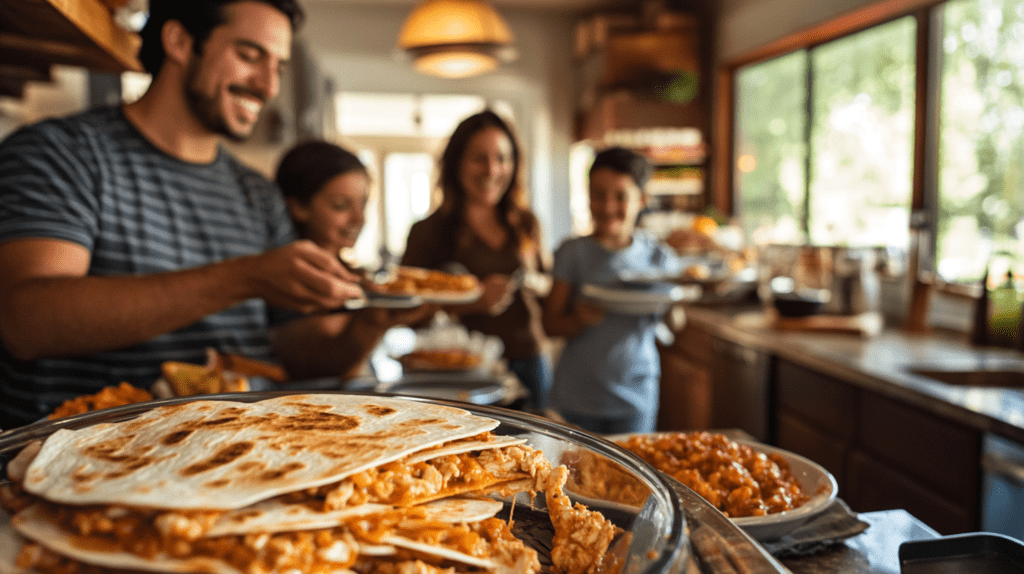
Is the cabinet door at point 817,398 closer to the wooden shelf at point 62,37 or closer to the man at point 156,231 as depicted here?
the man at point 156,231

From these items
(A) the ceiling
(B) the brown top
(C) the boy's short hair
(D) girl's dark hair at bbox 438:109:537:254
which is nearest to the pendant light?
(D) girl's dark hair at bbox 438:109:537:254

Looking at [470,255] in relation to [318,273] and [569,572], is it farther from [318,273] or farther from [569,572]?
[569,572]

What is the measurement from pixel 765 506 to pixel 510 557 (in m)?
0.36

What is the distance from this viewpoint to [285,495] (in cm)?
46

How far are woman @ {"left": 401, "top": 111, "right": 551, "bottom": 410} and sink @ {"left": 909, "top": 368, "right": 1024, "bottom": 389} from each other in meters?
1.37

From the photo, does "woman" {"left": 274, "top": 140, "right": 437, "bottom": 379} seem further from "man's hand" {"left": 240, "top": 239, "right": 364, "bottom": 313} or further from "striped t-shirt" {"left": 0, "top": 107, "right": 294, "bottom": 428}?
"man's hand" {"left": 240, "top": 239, "right": 364, "bottom": 313}

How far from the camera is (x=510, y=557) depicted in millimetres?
519

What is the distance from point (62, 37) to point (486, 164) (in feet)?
5.46

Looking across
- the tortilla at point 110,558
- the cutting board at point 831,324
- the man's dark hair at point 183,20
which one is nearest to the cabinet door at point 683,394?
the cutting board at point 831,324

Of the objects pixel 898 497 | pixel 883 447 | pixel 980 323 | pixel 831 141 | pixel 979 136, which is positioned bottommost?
pixel 898 497

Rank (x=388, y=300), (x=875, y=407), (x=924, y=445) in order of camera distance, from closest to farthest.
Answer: (x=388, y=300)
(x=924, y=445)
(x=875, y=407)

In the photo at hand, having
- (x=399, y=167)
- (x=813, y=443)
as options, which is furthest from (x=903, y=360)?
(x=399, y=167)

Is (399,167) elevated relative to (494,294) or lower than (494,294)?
elevated

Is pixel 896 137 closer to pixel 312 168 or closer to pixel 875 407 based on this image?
pixel 875 407
